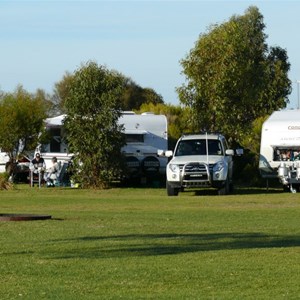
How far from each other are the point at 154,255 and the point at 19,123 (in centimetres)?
2544

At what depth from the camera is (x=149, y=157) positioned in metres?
39.6

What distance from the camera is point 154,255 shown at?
14.3 meters

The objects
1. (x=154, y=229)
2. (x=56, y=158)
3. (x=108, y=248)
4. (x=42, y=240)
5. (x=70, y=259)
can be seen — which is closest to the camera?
(x=70, y=259)

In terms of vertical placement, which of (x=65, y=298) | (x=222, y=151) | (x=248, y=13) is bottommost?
(x=65, y=298)

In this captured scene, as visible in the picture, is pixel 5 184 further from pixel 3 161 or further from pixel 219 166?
pixel 219 166

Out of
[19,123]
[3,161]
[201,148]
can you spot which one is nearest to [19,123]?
[19,123]

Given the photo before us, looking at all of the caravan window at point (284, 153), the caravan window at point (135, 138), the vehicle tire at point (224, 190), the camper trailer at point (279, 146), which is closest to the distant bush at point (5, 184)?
the caravan window at point (135, 138)

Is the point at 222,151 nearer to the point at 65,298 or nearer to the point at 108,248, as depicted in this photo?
the point at 108,248

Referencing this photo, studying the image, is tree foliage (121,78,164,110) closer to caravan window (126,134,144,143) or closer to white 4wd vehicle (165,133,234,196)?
caravan window (126,134,144,143)

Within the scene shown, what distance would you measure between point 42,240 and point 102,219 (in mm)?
5149

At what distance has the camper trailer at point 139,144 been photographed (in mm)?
39312

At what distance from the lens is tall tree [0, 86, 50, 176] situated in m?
38.8

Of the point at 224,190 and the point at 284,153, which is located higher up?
the point at 284,153

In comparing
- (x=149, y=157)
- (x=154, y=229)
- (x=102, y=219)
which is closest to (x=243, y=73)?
(x=149, y=157)
